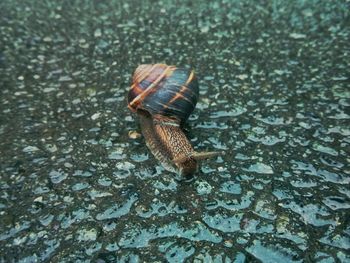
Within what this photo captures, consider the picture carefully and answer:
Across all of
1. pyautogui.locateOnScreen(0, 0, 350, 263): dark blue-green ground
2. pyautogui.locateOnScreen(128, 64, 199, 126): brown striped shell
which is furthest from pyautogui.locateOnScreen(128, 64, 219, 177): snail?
pyautogui.locateOnScreen(0, 0, 350, 263): dark blue-green ground

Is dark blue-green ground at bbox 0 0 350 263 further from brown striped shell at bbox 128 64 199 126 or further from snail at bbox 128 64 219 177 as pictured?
brown striped shell at bbox 128 64 199 126

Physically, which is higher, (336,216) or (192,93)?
(192,93)

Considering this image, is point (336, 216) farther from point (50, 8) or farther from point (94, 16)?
point (50, 8)

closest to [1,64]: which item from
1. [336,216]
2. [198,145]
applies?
[198,145]

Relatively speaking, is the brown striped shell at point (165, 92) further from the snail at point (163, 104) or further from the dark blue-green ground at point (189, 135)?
the dark blue-green ground at point (189, 135)

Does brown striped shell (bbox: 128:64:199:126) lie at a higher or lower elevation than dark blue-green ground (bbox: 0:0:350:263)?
higher
